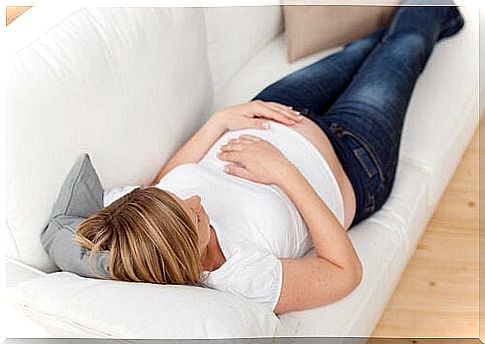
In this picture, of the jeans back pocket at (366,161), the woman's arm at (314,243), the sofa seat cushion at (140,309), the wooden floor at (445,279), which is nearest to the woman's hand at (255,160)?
the woman's arm at (314,243)

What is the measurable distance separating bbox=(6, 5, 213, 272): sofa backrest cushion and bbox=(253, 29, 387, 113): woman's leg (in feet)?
0.51

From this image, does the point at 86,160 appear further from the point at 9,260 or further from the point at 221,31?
the point at 221,31

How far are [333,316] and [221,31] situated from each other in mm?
717

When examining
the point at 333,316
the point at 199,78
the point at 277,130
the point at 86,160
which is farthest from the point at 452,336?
the point at 86,160

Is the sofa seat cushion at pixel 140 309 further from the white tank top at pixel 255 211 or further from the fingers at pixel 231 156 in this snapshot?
the fingers at pixel 231 156

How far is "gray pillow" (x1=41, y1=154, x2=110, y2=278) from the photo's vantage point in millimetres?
1489

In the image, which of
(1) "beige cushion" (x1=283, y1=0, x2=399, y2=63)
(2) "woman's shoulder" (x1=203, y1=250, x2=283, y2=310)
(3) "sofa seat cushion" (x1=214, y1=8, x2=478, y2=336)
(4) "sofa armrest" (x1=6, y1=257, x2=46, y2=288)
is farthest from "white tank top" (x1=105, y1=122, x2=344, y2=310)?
(1) "beige cushion" (x1=283, y1=0, x2=399, y2=63)

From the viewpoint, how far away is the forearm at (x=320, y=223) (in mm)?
1639

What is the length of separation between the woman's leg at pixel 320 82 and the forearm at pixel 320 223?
29cm

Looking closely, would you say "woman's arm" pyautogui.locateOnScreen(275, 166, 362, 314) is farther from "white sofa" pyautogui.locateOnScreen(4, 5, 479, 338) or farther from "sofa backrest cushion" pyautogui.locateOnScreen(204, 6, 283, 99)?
"sofa backrest cushion" pyautogui.locateOnScreen(204, 6, 283, 99)

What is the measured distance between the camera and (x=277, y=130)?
1.84m

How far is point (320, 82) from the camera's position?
6.73ft

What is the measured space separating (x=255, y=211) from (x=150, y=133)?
26 cm

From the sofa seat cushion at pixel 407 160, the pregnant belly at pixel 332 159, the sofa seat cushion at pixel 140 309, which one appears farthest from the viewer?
the pregnant belly at pixel 332 159
